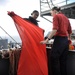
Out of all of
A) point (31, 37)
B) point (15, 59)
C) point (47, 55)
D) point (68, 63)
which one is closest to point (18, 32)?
point (31, 37)

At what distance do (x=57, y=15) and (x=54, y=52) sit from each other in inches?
22.3

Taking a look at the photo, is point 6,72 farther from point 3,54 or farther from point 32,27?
point 32,27

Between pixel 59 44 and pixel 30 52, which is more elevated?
pixel 59 44

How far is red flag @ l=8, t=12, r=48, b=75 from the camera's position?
11.5ft

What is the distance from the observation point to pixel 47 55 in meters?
4.00

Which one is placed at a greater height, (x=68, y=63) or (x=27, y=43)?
(x=27, y=43)

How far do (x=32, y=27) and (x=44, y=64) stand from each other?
609 millimetres

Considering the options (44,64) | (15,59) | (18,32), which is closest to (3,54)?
(15,59)

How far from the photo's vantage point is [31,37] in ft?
11.6

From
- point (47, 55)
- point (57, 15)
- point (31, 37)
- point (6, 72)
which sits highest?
point (57, 15)

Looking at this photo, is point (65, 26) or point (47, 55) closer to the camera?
point (65, 26)

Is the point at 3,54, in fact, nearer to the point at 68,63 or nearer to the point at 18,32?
the point at 18,32

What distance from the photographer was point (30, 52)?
137 inches

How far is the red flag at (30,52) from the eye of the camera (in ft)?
11.5
